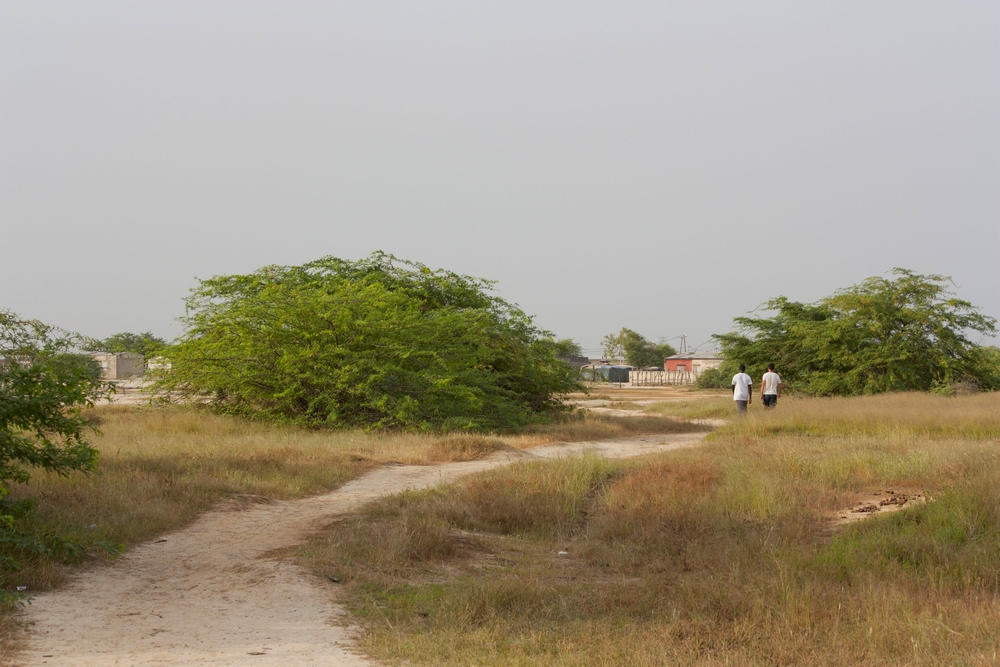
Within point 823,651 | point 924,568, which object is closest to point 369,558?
point 823,651

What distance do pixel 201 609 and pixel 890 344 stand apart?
3047 cm

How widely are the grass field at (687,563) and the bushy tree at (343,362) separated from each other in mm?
7206

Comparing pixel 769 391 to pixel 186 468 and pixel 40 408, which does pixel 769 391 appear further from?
pixel 40 408

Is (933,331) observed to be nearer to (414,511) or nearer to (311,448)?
(311,448)

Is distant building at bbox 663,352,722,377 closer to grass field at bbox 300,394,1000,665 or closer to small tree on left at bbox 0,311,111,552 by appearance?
grass field at bbox 300,394,1000,665

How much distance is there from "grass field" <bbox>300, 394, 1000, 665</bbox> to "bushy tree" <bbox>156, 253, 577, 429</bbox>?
7206 mm

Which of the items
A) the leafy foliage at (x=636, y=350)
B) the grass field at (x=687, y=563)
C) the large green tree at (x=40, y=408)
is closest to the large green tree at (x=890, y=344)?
the grass field at (x=687, y=563)

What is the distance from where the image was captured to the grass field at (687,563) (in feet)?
18.4

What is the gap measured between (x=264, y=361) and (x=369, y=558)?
1301cm

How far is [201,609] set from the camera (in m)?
6.51

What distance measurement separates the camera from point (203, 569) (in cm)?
757

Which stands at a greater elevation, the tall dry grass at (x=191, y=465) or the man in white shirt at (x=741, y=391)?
the man in white shirt at (x=741, y=391)

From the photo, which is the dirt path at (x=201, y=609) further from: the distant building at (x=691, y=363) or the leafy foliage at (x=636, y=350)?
the leafy foliage at (x=636, y=350)

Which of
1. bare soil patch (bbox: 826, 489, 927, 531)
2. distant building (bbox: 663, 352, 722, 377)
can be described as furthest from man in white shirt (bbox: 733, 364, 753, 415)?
distant building (bbox: 663, 352, 722, 377)
